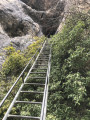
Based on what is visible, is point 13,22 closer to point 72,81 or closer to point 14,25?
point 14,25

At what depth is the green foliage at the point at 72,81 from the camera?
366cm

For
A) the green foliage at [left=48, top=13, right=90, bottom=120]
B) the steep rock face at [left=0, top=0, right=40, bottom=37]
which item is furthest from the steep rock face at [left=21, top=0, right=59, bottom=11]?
the green foliage at [left=48, top=13, right=90, bottom=120]

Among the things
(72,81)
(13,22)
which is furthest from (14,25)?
(72,81)

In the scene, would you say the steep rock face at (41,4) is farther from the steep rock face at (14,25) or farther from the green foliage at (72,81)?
the green foliage at (72,81)

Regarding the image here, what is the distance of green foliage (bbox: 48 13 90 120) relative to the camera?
366 centimetres

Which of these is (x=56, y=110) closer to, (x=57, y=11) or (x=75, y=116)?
(x=75, y=116)

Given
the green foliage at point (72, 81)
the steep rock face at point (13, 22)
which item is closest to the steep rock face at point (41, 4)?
the steep rock face at point (13, 22)

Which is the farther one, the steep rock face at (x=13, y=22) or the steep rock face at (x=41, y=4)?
the steep rock face at (x=41, y=4)

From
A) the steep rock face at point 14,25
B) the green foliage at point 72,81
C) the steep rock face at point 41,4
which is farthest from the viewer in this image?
the steep rock face at point 41,4

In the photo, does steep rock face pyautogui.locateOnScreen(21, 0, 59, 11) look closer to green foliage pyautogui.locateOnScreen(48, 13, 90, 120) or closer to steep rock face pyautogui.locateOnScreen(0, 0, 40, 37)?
steep rock face pyautogui.locateOnScreen(0, 0, 40, 37)

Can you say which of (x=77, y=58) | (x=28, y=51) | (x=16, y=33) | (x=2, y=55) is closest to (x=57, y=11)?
(x=16, y=33)

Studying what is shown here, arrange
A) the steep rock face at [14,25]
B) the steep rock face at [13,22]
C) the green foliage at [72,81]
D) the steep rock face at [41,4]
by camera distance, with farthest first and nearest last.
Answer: the steep rock face at [41,4], the steep rock face at [13,22], the steep rock face at [14,25], the green foliage at [72,81]

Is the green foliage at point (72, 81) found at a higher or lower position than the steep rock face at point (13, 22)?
lower

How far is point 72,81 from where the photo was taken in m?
4.05
